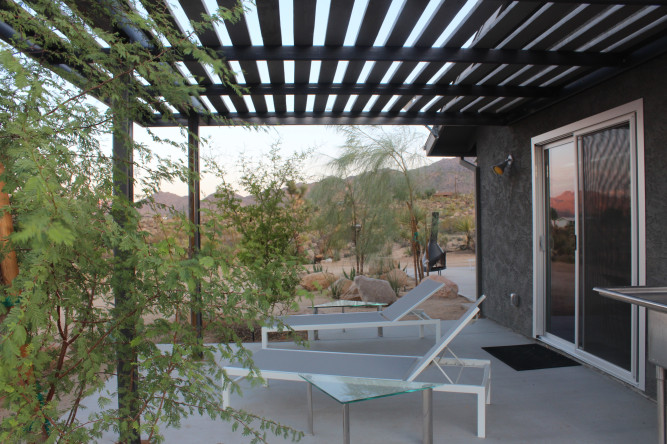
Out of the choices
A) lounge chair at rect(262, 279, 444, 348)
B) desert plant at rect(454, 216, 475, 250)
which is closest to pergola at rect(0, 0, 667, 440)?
lounge chair at rect(262, 279, 444, 348)

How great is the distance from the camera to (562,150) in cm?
493

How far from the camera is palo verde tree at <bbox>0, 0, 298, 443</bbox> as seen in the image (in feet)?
4.00

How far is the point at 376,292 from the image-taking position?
331 inches

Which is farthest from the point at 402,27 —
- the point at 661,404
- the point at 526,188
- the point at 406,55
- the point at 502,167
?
the point at 502,167

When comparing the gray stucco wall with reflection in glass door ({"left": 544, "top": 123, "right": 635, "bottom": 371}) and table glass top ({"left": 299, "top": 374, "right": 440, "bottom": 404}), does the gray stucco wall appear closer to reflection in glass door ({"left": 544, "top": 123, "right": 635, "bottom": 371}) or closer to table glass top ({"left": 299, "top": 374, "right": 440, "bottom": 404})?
reflection in glass door ({"left": 544, "top": 123, "right": 635, "bottom": 371})

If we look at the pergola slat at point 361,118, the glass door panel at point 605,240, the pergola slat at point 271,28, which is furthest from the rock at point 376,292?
the pergola slat at point 271,28

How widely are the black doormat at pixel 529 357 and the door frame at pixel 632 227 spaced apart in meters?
0.13

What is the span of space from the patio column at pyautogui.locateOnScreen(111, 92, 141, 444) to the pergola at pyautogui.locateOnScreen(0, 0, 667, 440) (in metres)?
0.04

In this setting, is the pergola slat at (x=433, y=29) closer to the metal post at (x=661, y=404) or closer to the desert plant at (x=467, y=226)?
the metal post at (x=661, y=404)

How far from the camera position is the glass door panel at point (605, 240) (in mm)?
3887

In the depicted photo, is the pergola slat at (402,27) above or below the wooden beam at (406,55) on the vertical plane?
above

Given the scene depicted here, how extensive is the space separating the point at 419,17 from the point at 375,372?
248 cm

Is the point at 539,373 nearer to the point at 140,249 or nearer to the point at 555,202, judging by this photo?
the point at 555,202

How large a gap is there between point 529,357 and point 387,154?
6.47 metres
